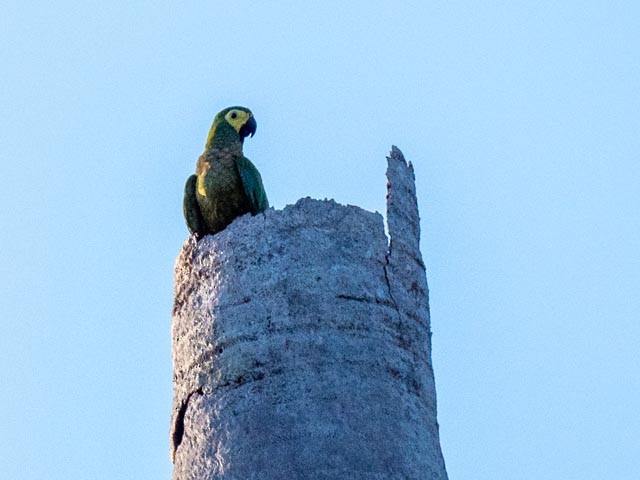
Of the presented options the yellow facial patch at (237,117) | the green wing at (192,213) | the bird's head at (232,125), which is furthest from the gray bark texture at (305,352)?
the yellow facial patch at (237,117)

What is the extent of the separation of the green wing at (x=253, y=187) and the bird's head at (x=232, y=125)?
0.46 m

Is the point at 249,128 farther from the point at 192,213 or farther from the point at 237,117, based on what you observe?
the point at 192,213

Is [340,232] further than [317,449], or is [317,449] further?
[340,232]

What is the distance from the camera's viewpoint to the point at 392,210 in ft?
18.2

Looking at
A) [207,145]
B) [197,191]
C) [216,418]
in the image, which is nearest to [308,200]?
[216,418]

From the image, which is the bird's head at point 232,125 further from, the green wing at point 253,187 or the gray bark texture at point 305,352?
the gray bark texture at point 305,352

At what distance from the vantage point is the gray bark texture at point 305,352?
4.61 m

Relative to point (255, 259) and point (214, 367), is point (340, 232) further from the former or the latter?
point (214, 367)

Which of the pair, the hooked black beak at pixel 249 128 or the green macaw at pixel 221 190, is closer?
the green macaw at pixel 221 190

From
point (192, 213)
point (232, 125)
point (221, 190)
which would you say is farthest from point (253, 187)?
point (232, 125)

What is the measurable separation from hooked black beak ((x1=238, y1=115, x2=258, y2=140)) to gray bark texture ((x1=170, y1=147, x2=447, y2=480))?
2441 mm

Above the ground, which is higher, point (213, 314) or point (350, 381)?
point (213, 314)

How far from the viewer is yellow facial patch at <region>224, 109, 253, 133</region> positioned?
7.79m

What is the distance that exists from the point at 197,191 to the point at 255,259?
1953 millimetres
